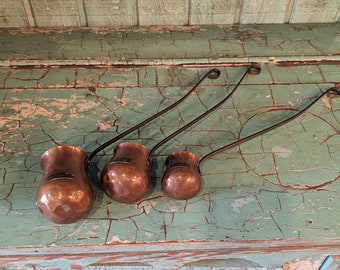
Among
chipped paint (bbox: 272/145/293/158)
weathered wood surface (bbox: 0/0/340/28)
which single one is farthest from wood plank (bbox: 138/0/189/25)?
chipped paint (bbox: 272/145/293/158)

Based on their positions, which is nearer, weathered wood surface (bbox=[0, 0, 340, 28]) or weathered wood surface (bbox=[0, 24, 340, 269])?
weathered wood surface (bbox=[0, 24, 340, 269])

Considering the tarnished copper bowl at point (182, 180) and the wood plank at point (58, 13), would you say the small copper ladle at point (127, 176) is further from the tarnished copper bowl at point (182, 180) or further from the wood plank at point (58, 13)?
the wood plank at point (58, 13)

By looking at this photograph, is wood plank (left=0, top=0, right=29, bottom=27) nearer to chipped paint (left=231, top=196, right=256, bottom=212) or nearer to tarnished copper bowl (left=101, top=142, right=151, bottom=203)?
tarnished copper bowl (left=101, top=142, right=151, bottom=203)

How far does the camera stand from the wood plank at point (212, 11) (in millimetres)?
1110

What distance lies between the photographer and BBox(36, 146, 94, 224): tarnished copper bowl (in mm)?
670

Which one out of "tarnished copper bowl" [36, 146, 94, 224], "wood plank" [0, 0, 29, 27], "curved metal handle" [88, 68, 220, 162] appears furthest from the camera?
"wood plank" [0, 0, 29, 27]

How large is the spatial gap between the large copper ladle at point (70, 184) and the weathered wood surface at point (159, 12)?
0.50m

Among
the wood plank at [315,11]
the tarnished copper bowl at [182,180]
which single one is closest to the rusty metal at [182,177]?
the tarnished copper bowl at [182,180]

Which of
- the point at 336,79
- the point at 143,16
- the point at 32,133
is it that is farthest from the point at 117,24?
the point at 336,79

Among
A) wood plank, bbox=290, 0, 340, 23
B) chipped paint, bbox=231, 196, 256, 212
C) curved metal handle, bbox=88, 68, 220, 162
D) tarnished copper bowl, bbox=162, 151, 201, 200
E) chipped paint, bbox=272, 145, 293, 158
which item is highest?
wood plank, bbox=290, 0, 340, 23

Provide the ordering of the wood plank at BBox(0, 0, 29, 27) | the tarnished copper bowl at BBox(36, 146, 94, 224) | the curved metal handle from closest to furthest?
1. the tarnished copper bowl at BBox(36, 146, 94, 224)
2. the curved metal handle
3. the wood plank at BBox(0, 0, 29, 27)

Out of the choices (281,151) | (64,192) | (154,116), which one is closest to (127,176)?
(64,192)

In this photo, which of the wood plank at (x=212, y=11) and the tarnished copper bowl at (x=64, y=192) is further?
the wood plank at (x=212, y=11)

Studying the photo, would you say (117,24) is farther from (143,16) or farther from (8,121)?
(8,121)
